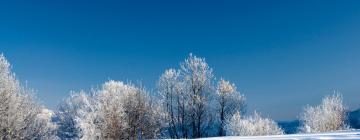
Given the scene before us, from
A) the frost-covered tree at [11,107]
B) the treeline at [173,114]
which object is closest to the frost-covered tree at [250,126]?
the treeline at [173,114]

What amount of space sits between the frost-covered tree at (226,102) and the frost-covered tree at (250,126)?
0.86m

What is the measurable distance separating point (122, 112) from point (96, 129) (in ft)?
11.5

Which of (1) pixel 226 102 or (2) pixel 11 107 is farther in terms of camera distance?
(1) pixel 226 102

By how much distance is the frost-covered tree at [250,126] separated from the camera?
176ft

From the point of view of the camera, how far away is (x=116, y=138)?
147ft

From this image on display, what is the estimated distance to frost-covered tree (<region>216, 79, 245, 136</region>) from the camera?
5421 centimetres

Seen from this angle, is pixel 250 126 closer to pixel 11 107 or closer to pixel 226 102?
pixel 226 102

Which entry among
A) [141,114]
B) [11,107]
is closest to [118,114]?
[141,114]

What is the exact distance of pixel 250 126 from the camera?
5600 centimetres

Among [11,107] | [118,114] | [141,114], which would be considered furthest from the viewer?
[141,114]

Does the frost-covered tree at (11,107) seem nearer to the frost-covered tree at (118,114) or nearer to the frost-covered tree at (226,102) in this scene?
the frost-covered tree at (118,114)

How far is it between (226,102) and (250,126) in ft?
15.4

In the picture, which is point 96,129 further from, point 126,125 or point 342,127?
point 342,127

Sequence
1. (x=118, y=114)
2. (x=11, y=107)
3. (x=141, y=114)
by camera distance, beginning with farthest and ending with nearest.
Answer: (x=141, y=114)
(x=118, y=114)
(x=11, y=107)
